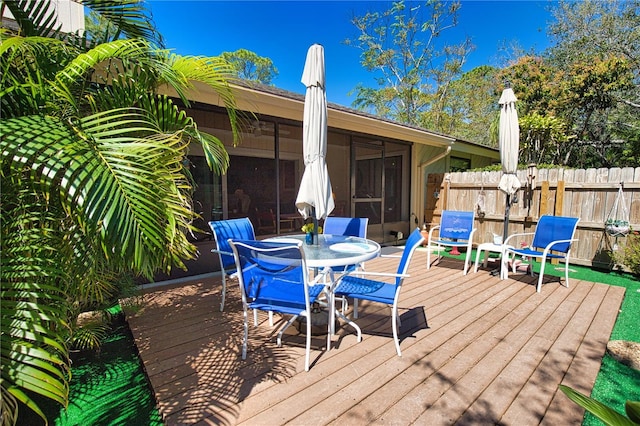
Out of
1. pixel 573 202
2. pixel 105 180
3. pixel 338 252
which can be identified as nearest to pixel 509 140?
pixel 573 202

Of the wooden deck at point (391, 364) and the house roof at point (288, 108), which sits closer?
the wooden deck at point (391, 364)

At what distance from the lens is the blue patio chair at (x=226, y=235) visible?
11.1 ft

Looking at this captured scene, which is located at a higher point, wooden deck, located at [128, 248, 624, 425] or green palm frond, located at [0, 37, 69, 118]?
green palm frond, located at [0, 37, 69, 118]

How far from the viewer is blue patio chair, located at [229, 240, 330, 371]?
7.28ft

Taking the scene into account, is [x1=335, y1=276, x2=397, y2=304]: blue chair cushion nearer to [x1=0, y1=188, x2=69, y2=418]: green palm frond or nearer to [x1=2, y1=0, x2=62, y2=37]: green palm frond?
[x1=0, y1=188, x2=69, y2=418]: green palm frond

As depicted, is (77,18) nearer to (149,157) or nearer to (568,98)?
(149,157)

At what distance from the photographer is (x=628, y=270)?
4977mm

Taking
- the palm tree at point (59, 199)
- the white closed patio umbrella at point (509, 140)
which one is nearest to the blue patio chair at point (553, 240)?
the white closed patio umbrella at point (509, 140)

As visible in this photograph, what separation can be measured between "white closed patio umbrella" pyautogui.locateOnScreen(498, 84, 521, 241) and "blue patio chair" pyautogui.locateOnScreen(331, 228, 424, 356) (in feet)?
10.7

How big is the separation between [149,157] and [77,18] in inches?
166

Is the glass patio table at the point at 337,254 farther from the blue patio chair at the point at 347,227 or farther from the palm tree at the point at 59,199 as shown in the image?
the palm tree at the point at 59,199

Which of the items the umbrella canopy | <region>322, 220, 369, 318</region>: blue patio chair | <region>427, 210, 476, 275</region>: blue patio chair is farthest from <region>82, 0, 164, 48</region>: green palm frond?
<region>427, 210, 476, 275</region>: blue patio chair

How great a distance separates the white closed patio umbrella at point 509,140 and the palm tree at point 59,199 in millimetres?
4967

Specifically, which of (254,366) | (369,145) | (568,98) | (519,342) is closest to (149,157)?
(254,366)
